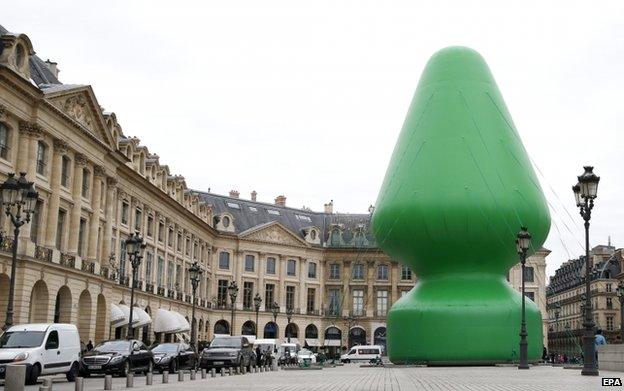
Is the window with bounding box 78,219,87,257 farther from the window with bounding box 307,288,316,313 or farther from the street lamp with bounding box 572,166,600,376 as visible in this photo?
the window with bounding box 307,288,316,313

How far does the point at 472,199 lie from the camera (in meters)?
32.3

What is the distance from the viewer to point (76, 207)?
139 feet

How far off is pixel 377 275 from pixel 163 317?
36.0 m

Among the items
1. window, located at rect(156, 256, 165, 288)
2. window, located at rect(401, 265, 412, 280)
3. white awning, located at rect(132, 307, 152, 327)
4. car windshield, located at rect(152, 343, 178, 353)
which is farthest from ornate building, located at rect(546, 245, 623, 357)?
car windshield, located at rect(152, 343, 178, 353)

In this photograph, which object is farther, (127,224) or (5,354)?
(127,224)

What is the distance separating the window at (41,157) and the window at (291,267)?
47786 millimetres

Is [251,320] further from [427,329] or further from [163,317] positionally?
[427,329]

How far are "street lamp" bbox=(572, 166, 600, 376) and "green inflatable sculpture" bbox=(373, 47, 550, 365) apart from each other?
33.3 feet

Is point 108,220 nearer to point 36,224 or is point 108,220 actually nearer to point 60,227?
point 60,227

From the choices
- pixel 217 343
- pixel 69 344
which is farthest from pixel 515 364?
pixel 69 344

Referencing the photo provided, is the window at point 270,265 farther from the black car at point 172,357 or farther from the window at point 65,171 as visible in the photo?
the black car at point 172,357

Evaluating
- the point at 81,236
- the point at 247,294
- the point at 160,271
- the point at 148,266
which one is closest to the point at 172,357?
the point at 81,236

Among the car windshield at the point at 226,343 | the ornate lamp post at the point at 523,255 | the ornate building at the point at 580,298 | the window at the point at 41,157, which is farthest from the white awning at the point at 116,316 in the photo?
the ornate building at the point at 580,298

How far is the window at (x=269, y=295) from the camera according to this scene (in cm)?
8312
